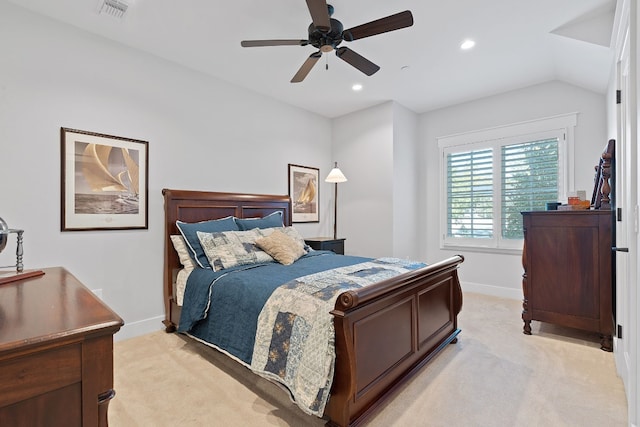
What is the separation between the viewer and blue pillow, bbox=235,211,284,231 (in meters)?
3.64

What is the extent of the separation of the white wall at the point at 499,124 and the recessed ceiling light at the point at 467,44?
5.28 ft

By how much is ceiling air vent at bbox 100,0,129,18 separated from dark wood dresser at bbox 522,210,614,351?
4.04 meters

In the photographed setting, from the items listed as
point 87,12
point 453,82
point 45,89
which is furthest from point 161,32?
point 453,82

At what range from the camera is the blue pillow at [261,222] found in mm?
3643

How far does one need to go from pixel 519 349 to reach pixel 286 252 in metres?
2.27

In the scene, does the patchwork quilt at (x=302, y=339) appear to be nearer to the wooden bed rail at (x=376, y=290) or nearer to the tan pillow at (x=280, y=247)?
the wooden bed rail at (x=376, y=290)

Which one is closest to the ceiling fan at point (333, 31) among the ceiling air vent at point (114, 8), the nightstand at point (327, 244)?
the ceiling air vent at point (114, 8)

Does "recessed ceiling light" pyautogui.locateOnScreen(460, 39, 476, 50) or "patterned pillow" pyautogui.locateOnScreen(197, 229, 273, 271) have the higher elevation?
"recessed ceiling light" pyautogui.locateOnScreen(460, 39, 476, 50)

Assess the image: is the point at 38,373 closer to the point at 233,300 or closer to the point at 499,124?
the point at 233,300

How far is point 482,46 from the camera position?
313 cm

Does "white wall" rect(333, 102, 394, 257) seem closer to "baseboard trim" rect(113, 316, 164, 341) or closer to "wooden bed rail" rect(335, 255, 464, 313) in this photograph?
"wooden bed rail" rect(335, 255, 464, 313)

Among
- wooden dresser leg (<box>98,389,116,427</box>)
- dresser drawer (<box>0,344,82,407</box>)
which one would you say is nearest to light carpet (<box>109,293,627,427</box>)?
wooden dresser leg (<box>98,389,116,427</box>)

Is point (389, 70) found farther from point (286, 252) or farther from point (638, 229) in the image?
point (638, 229)

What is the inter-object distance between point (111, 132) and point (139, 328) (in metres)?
1.92
